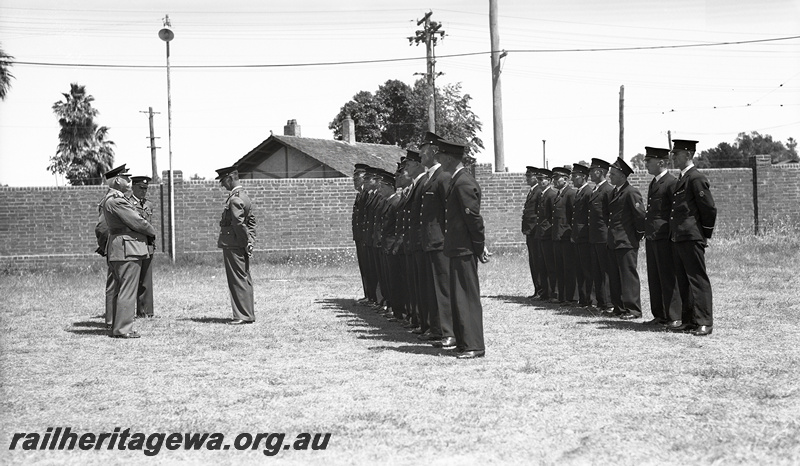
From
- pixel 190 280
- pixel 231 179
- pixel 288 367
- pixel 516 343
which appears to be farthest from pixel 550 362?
pixel 190 280

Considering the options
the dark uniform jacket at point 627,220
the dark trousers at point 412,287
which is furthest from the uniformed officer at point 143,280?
the dark uniform jacket at point 627,220

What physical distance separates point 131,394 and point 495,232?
18083 mm

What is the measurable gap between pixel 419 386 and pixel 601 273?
5.95 metres

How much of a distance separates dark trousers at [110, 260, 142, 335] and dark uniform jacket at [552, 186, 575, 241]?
21.4 feet

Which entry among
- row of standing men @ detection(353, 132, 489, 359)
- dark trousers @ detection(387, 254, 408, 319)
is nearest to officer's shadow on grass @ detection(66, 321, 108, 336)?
dark trousers @ detection(387, 254, 408, 319)

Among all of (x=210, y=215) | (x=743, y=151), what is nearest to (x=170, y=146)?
(x=210, y=215)

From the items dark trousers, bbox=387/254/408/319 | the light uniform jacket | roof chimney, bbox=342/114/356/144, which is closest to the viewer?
the light uniform jacket

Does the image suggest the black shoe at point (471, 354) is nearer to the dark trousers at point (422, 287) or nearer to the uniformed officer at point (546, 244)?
the dark trousers at point (422, 287)

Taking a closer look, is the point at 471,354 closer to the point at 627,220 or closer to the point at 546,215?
the point at 627,220

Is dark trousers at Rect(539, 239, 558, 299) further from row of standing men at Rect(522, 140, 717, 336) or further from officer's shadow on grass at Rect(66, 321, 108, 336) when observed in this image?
officer's shadow on grass at Rect(66, 321, 108, 336)

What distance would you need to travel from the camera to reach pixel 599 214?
12203 mm

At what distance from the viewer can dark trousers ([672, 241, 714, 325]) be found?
9781mm

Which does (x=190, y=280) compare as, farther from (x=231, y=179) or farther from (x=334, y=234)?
(x=231, y=179)

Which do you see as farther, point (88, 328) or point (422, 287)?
point (88, 328)
